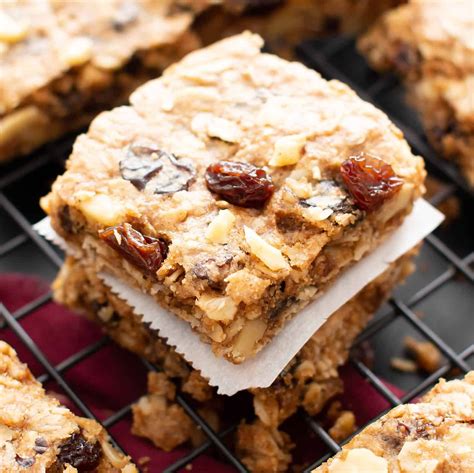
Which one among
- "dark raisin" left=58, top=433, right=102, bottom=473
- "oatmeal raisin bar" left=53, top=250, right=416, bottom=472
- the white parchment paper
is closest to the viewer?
"dark raisin" left=58, top=433, right=102, bottom=473

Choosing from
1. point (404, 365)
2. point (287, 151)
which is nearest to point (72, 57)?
point (287, 151)

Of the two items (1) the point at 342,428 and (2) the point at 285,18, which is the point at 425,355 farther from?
(2) the point at 285,18

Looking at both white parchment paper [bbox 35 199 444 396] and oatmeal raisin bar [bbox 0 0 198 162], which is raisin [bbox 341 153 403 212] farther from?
oatmeal raisin bar [bbox 0 0 198 162]

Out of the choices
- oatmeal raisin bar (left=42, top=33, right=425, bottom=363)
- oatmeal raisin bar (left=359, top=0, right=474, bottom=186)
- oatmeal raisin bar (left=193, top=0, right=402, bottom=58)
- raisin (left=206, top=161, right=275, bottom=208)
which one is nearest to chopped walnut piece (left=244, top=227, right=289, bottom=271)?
oatmeal raisin bar (left=42, top=33, right=425, bottom=363)

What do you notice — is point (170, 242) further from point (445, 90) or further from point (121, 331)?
point (445, 90)

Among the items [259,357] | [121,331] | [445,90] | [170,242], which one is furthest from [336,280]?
[445,90]
